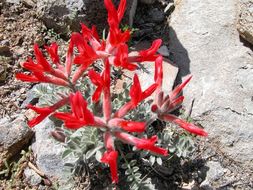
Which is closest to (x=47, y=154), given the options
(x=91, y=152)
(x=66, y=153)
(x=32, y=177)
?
(x=32, y=177)

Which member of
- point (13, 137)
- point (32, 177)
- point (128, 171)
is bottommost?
point (32, 177)

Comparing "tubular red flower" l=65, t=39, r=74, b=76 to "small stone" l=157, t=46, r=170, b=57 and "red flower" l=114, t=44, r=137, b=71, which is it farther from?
"small stone" l=157, t=46, r=170, b=57

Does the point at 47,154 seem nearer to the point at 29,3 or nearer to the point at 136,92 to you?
the point at 136,92

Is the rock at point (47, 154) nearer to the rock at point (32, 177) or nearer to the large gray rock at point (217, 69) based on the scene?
the rock at point (32, 177)

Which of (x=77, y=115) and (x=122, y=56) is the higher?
(x=122, y=56)

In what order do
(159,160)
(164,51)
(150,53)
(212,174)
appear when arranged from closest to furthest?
(150,53) < (159,160) < (212,174) < (164,51)

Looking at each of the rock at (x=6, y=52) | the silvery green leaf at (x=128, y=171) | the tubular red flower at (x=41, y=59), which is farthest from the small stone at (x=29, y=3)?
the silvery green leaf at (x=128, y=171)

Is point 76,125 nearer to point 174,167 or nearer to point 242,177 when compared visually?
point 174,167

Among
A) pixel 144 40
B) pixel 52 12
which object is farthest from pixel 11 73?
pixel 144 40
